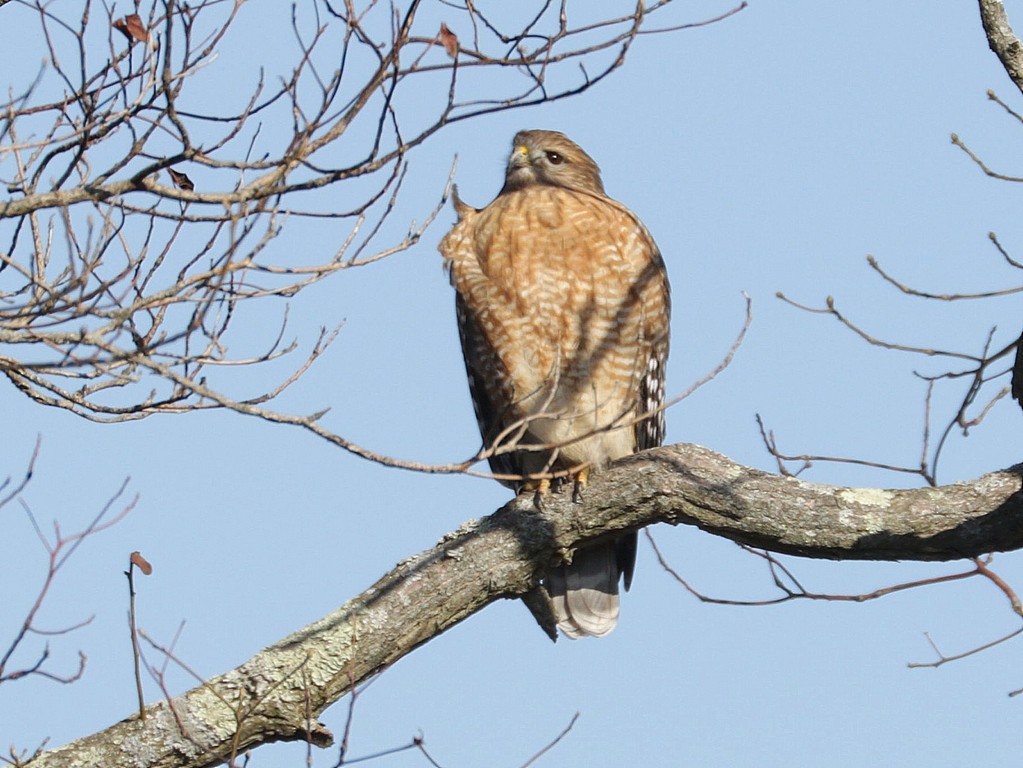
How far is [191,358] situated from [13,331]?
0.42 meters

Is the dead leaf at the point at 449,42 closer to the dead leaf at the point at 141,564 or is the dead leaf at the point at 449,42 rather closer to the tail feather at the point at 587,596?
the dead leaf at the point at 141,564

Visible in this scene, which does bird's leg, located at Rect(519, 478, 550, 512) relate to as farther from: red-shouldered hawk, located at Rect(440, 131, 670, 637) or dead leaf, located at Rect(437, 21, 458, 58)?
dead leaf, located at Rect(437, 21, 458, 58)

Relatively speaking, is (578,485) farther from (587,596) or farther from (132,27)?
(132,27)

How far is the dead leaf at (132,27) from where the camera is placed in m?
3.34

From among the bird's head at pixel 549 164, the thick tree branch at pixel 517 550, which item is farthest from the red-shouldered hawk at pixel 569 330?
the thick tree branch at pixel 517 550

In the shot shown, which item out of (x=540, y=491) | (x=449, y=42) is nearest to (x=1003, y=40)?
(x=449, y=42)

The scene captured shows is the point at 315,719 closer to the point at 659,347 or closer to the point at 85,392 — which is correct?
the point at 85,392

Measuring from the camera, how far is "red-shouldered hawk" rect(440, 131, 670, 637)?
16.8 ft

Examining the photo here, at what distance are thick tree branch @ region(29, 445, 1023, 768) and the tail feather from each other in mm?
964

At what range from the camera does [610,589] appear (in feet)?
17.4

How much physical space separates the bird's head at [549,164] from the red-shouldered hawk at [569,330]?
0.27 meters

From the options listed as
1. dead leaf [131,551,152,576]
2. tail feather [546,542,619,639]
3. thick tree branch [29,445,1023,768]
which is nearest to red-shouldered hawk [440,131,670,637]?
tail feather [546,542,619,639]

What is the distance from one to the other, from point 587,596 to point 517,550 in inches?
43.3

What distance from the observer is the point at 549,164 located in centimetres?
589
